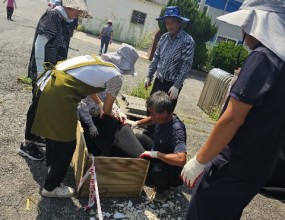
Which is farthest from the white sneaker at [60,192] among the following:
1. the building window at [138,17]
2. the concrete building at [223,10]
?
the concrete building at [223,10]

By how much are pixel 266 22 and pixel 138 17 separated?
900 inches

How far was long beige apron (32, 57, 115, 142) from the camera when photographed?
2.88m

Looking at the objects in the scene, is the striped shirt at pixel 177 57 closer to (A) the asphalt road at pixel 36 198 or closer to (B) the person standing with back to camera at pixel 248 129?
(A) the asphalt road at pixel 36 198

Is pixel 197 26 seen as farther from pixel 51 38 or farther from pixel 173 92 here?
pixel 51 38

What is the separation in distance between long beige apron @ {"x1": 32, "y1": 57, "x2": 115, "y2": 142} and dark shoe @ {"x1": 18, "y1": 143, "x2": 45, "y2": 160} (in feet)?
3.32

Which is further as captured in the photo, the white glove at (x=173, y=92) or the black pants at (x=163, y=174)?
the white glove at (x=173, y=92)

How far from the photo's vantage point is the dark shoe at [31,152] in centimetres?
391

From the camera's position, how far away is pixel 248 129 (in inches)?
73.8

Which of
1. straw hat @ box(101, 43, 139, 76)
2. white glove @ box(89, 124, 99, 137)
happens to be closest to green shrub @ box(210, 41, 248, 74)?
straw hat @ box(101, 43, 139, 76)

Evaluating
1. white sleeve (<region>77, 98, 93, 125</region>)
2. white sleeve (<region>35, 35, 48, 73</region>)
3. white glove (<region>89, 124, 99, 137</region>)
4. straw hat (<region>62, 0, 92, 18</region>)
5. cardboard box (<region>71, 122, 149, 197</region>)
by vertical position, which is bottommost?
cardboard box (<region>71, 122, 149, 197</region>)

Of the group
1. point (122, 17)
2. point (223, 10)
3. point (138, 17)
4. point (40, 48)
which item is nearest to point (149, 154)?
point (40, 48)

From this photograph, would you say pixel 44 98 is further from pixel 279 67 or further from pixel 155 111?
pixel 279 67

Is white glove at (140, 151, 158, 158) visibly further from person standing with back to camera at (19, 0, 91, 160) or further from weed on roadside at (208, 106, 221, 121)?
weed on roadside at (208, 106, 221, 121)

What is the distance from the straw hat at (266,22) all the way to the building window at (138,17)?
22.6m
